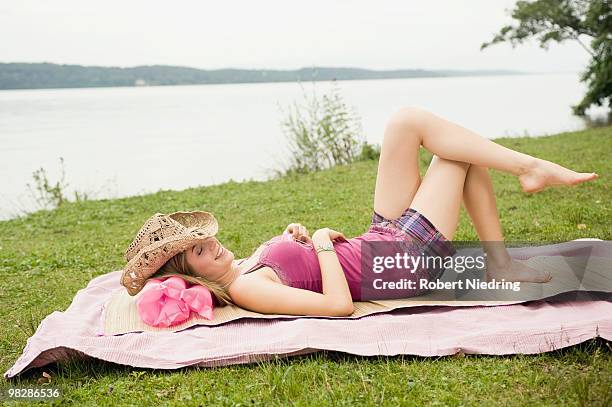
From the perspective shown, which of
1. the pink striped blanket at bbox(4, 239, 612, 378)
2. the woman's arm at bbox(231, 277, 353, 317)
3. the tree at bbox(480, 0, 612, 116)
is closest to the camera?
the pink striped blanket at bbox(4, 239, 612, 378)

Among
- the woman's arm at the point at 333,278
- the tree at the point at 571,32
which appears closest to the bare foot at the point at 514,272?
the woman's arm at the point at 333,278

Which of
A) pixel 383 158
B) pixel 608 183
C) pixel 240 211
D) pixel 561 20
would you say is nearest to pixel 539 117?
pixel 561 20

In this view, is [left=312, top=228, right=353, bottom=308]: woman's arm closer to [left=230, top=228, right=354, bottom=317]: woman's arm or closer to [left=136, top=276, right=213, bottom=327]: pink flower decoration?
[left=230, top=228, right=354, bottom=317]: woman's arm

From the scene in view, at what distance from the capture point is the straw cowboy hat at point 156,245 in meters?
3.14

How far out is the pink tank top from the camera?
10.8ft

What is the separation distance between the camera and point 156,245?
10.3 ft

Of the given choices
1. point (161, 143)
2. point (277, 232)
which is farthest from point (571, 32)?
point (277, 232)

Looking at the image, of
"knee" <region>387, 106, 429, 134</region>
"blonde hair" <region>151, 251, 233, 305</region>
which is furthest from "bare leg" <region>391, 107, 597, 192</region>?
"blonde hair" <region>151, 251, 233, 305</region>

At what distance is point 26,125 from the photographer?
18984 millimetres

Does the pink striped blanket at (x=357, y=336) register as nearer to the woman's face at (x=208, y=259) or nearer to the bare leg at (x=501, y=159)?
the woman's face at (x=208, y=259)

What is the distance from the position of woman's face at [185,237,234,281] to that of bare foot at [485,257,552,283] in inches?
55.3

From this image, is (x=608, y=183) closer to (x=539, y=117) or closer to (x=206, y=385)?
(x=206, y=385)

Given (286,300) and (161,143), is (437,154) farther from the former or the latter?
(161,143)

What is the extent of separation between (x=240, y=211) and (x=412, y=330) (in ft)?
13.4
